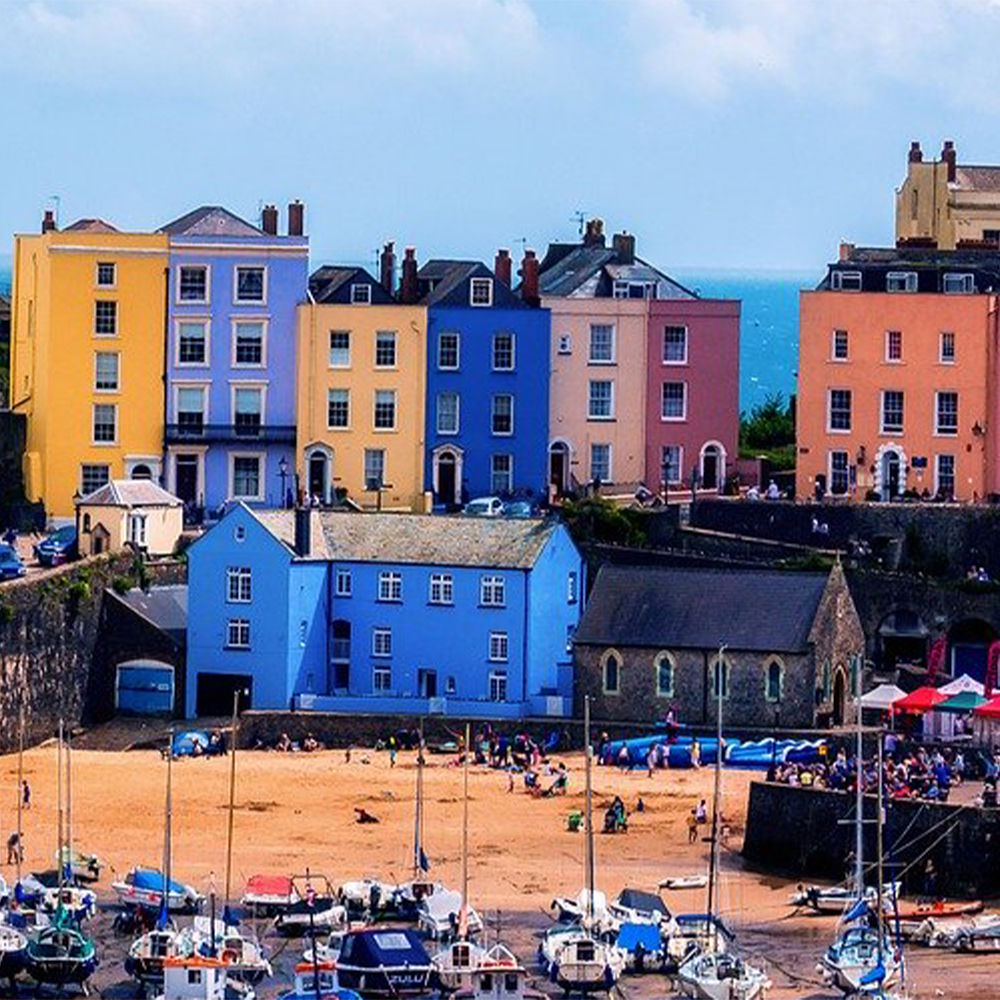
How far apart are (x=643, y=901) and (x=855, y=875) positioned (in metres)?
3.90

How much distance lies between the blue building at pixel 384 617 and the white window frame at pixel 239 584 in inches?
0.7

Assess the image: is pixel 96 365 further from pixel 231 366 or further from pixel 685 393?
pixel 685 393

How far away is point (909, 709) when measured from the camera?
7981 cm

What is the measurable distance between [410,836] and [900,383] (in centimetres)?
2306

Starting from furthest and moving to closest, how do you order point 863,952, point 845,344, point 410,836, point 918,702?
point 845,344
point 918,702
point 410,836
point 863,952

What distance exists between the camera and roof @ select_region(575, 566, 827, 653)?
81.3 m

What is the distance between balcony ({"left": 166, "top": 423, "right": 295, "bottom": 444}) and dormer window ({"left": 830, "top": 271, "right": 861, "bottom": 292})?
11.7 m

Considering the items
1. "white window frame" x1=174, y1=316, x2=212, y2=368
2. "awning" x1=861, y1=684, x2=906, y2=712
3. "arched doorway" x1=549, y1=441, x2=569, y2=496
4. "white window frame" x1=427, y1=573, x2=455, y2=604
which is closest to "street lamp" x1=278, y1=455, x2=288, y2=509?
"white window frame" x1=174, y1=316, x2=212, y2=368

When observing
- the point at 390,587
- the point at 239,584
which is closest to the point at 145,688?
the point at 239,584

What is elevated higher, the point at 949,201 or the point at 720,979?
the point at 949,201

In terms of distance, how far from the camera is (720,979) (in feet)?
202

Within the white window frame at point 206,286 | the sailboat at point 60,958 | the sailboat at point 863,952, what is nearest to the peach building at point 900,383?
the white window frame at point 206,286

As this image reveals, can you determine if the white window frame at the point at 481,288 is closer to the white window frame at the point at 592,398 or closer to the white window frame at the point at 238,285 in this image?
the white window frame at the point at 592,398

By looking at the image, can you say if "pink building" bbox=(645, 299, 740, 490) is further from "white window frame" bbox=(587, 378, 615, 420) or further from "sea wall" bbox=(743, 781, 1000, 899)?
"sea wall" bbox=(743, 781, 1000, 899)
